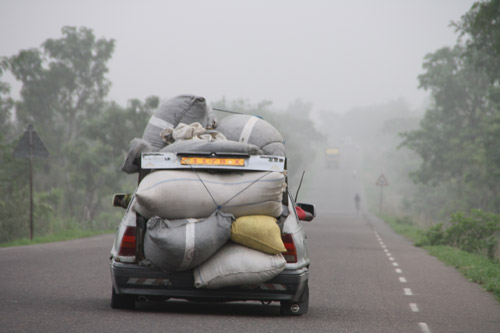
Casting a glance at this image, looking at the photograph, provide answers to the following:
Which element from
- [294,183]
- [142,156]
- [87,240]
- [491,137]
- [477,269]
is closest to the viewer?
[142,156]

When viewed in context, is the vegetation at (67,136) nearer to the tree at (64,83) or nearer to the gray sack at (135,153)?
the tree at (64,83)

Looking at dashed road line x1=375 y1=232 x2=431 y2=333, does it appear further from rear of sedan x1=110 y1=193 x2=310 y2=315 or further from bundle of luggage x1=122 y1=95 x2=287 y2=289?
bundle of luggage x1=122 y1=95 x2=287 y2=289

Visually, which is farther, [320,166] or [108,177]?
[320,166]

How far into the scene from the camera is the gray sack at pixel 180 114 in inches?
420

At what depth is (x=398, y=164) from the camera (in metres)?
116

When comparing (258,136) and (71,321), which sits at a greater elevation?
(258,136)

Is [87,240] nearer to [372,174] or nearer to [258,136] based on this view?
[258,136]

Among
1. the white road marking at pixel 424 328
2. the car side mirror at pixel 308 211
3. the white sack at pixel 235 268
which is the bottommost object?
the white road marking at pixel 424 328

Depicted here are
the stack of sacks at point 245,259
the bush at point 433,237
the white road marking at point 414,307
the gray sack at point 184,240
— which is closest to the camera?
the gray sack at point 184,240

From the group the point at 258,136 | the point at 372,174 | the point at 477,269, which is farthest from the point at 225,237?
the point at 372,174

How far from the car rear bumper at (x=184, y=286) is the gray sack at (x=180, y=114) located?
2.51 m

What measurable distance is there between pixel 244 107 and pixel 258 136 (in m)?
88.5

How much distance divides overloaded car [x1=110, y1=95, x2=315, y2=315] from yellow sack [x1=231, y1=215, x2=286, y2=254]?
1 cm

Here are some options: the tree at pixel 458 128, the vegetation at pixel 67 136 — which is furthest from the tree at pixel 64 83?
the tree at pixel 458 128
